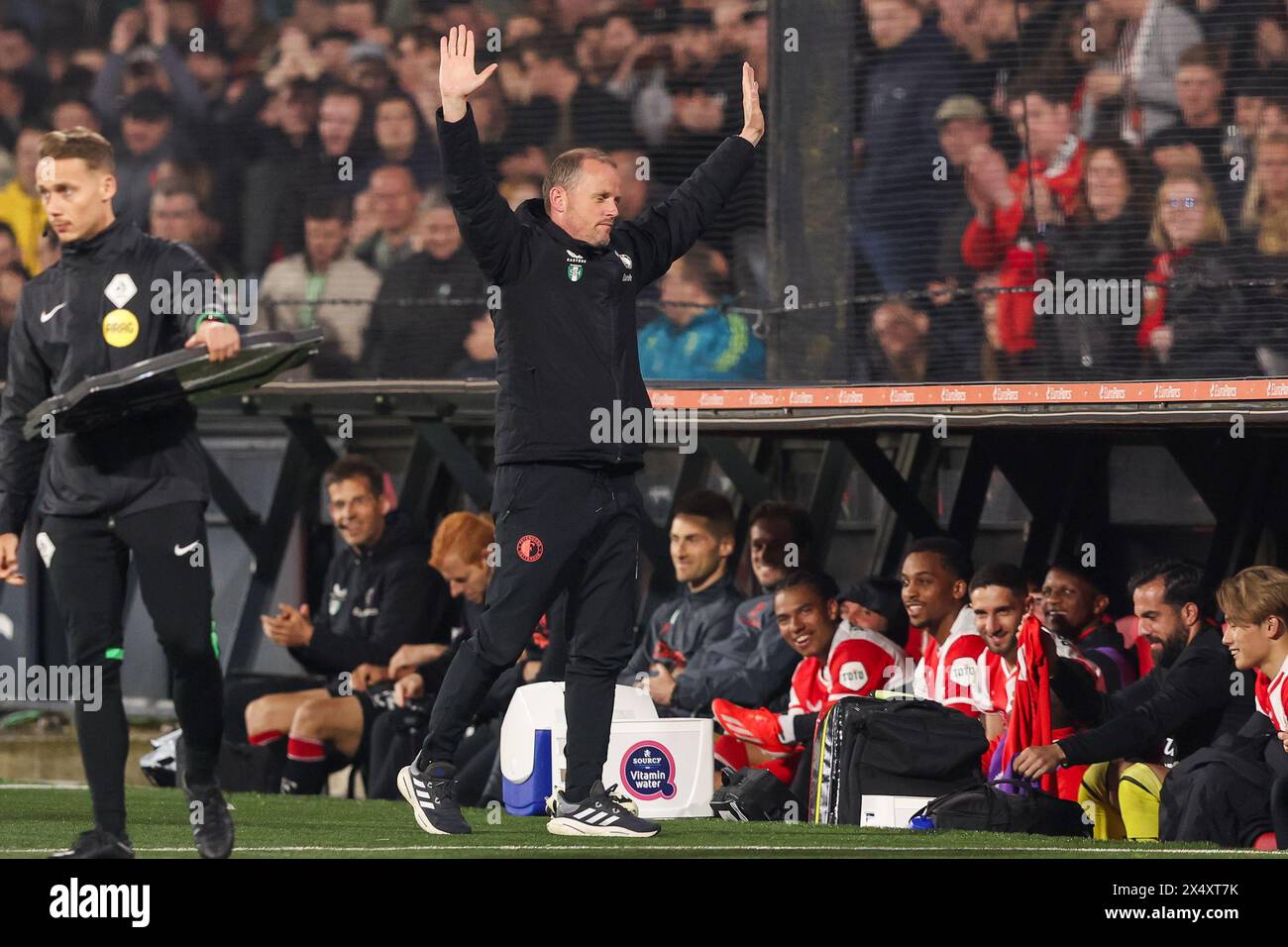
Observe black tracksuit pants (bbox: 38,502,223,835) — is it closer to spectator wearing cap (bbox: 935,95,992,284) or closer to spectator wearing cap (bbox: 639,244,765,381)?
spectator wearing cap (bbox: 935,95,992,284)

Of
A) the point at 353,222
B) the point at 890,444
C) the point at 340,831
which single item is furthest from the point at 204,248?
the point at 340,831

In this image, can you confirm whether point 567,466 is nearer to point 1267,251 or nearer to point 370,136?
point 1267,251

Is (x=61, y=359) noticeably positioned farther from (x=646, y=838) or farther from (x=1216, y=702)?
(x=1216, y=702)

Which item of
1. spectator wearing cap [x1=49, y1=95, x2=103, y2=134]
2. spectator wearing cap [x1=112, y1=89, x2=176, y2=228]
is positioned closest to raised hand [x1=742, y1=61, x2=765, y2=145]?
spectator wearing cap [x1=112, y1=89, x2=176, y2=228]

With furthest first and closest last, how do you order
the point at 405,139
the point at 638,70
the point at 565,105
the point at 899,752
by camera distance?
the point at 405,139, the point at 565,105, the point at 638,70, the point at 899,752

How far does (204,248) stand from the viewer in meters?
11.8

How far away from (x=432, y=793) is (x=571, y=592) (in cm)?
72

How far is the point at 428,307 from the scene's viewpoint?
11.1 meters

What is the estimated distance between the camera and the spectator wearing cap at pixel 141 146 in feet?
39.4

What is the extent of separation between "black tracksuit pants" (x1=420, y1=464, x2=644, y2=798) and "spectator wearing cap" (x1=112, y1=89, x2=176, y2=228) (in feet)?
19.7

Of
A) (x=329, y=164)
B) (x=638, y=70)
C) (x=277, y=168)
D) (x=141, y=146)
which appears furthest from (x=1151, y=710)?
(x=141, y=146)

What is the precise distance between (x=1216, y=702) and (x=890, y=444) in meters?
3.19

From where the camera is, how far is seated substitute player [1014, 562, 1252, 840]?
26.0ft

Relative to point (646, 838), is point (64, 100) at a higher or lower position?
higher
